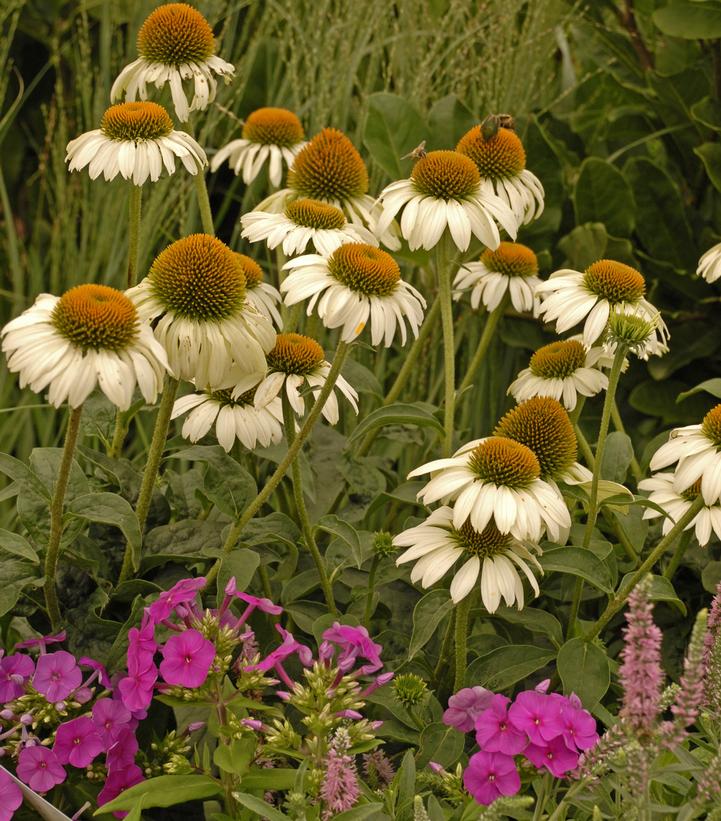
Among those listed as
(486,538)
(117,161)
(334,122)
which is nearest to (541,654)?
(486,538)

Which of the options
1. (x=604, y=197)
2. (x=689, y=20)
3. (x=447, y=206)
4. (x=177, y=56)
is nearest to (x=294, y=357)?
(x=447, y=206)

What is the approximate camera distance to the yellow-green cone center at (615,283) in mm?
1796

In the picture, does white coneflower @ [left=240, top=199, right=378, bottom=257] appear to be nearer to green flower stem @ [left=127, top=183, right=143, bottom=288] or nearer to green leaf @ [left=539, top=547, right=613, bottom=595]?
green flower stem @ [left=127, top=183, right=143, bottom=288]

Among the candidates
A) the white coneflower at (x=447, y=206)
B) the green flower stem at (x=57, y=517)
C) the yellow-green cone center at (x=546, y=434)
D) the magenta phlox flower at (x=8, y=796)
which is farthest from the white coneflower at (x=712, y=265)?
the magenta phlox flower at (x=8, y=796)

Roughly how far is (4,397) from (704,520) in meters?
1.99

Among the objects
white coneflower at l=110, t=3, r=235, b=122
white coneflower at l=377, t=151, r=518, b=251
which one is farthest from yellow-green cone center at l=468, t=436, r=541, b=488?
white coneflower at l=110, t=3, r=235, b=122

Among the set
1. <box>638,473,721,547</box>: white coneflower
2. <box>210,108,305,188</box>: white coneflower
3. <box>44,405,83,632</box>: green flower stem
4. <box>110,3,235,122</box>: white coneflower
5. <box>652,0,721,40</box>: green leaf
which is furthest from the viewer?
<box>652,0,721,40</box>: green leaf

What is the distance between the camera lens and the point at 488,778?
1264mm

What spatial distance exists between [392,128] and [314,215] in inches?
32.9

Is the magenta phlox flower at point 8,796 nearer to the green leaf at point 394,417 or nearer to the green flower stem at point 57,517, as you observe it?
the green flower stem at point 57,517

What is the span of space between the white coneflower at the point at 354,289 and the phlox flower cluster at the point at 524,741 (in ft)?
1.77

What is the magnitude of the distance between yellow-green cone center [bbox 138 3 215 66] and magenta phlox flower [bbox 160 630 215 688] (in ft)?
3.67

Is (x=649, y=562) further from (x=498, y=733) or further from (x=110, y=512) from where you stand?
(x=110, y=512)

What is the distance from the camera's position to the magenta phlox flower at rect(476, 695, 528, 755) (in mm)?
1274
